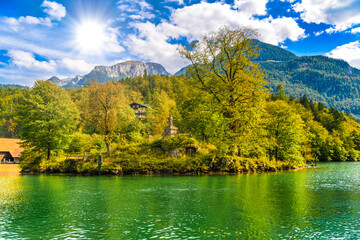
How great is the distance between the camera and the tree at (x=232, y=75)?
126 ft

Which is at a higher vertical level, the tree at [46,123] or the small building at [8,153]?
the tree at [46,123]

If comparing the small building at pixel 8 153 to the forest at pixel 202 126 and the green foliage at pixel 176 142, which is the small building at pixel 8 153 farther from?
the green foliage at pixel 176 142

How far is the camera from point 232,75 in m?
41.3

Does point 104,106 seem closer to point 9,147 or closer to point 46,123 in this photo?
point 46,123

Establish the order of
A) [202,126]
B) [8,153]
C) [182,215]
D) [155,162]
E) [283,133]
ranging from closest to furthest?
1. [182,215]
2. [155,162]
3. [202,126]
4. [283,133]
5. [8,153]

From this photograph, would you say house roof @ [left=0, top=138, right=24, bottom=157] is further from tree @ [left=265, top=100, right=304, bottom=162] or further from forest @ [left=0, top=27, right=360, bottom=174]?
tree @ [left=265, top=100, right=304, bottom=162]

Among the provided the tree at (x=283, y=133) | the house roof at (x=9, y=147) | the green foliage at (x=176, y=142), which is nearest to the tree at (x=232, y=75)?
the green foliage at (x=176, y=142)

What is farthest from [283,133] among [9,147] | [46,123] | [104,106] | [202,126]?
[9,147]

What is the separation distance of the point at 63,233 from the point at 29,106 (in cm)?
4144

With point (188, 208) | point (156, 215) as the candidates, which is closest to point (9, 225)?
point (156, 215)

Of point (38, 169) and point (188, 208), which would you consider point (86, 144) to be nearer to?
point (38, 169)

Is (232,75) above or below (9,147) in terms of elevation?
above

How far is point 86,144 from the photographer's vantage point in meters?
50.9

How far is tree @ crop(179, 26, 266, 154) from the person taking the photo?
126 ft
